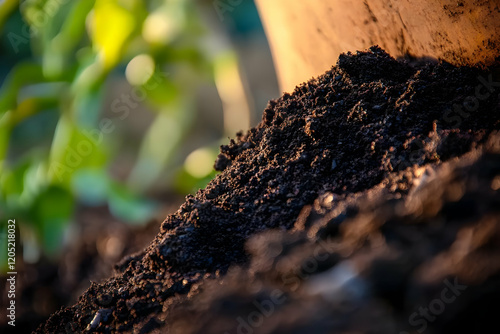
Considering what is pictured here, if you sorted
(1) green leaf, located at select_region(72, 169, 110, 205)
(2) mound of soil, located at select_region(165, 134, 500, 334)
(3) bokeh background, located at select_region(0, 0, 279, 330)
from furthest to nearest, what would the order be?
(1) green leaf, located at select_region(72, 169, 110, 205)
(3) bokeh background, located at select_region(0, 0, 279, 330)
(2) mound of soil, located at select_region(165, 134, 500, 334)


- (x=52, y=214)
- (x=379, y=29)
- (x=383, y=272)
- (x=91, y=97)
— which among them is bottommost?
(x=383, y=272)

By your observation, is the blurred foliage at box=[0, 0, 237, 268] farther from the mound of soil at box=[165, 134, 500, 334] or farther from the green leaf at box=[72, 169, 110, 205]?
the mound of soil at box=[165, 134, 500, 334]

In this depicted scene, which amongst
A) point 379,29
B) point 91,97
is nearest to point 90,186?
point 91,97

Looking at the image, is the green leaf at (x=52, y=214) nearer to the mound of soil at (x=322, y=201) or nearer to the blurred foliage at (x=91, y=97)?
the blurred foliage at (x=91, y=97)

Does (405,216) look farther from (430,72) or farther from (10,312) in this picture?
(10,312)

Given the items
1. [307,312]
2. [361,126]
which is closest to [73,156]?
[361,126]

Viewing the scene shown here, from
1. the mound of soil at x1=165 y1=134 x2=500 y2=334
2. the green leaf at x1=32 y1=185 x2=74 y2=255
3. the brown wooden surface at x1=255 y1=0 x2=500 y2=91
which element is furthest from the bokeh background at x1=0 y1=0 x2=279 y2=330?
the mound of soil at x1=165 y1=134 x2=500 y2=334

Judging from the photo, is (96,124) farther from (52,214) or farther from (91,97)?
(52,214)
